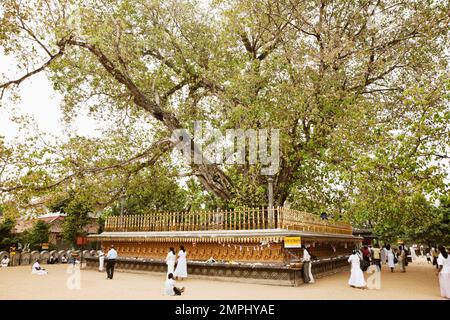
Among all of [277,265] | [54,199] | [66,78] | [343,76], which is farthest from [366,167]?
[66,78]

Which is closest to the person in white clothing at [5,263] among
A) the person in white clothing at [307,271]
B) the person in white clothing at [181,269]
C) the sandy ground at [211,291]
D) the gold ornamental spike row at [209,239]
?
the gold ornamental spike row at [209,239]

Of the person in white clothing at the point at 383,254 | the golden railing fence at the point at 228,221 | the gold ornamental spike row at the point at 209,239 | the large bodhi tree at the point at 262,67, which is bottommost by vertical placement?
the person in white clothing at the point at 383,254

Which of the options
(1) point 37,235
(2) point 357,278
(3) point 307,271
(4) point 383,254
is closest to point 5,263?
(1) point 37,235

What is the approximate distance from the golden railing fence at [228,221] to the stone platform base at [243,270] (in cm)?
138

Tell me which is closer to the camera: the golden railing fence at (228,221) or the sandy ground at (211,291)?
the sandy ground at (211,291)

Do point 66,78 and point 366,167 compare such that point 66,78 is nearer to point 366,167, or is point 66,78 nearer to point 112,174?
point 112,174

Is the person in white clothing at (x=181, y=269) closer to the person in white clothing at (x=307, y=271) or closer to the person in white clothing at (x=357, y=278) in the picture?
the person in white clothing at (x=307, y=271)

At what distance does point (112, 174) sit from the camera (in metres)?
17.7

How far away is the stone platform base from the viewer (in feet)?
37.5

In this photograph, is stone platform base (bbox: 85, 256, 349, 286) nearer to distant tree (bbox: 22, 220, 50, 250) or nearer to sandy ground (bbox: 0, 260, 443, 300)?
sandy ground (bbox: 0, 260, 443, 300)

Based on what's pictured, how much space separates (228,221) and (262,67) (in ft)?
24.6

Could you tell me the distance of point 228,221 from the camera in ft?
46.4

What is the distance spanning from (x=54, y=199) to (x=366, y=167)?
12.2m

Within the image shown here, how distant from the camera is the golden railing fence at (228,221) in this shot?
12.6 m
